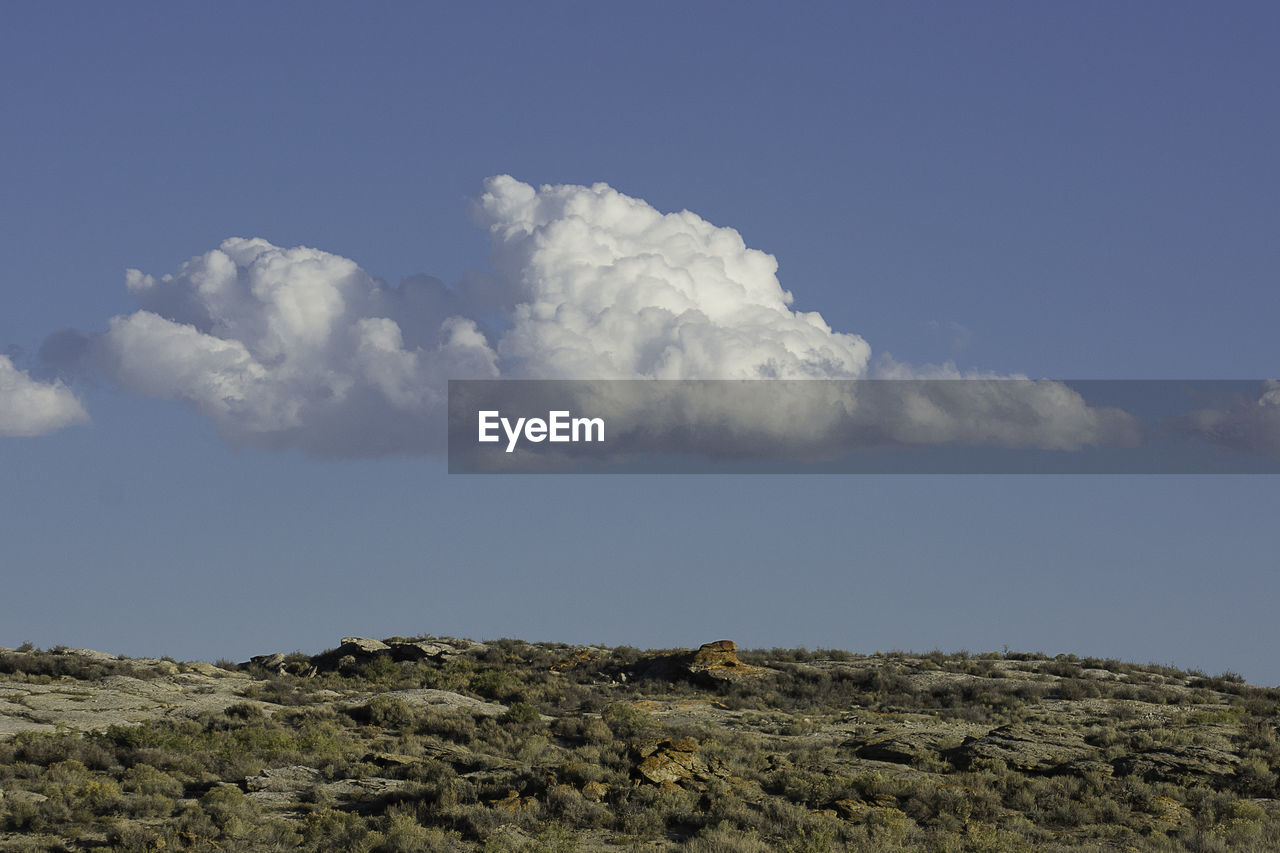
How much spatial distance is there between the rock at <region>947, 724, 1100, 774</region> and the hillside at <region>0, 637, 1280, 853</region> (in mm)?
120

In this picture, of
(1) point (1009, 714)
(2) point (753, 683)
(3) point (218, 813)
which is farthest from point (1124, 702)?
(3) point (218, 813)

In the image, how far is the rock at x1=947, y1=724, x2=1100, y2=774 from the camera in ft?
106

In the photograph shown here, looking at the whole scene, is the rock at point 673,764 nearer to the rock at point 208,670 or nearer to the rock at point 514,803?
the rock at point 514,803

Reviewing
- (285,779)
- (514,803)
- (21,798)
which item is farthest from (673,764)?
(21,798)

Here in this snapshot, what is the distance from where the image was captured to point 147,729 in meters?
32.6

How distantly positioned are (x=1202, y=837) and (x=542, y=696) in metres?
26.1

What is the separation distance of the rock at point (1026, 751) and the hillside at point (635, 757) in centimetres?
12

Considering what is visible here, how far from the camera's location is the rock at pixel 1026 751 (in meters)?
32.4

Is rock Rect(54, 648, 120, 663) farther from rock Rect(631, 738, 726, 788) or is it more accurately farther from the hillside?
rock Rect(631, 738, 726, 788)

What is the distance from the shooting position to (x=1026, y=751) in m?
33.6

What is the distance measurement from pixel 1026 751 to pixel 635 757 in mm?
11806

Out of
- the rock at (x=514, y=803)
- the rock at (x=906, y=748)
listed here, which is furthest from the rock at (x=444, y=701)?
the rock at (x=906, y=748)

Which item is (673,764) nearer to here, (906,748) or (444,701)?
(906,748)

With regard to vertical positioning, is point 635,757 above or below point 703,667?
below
